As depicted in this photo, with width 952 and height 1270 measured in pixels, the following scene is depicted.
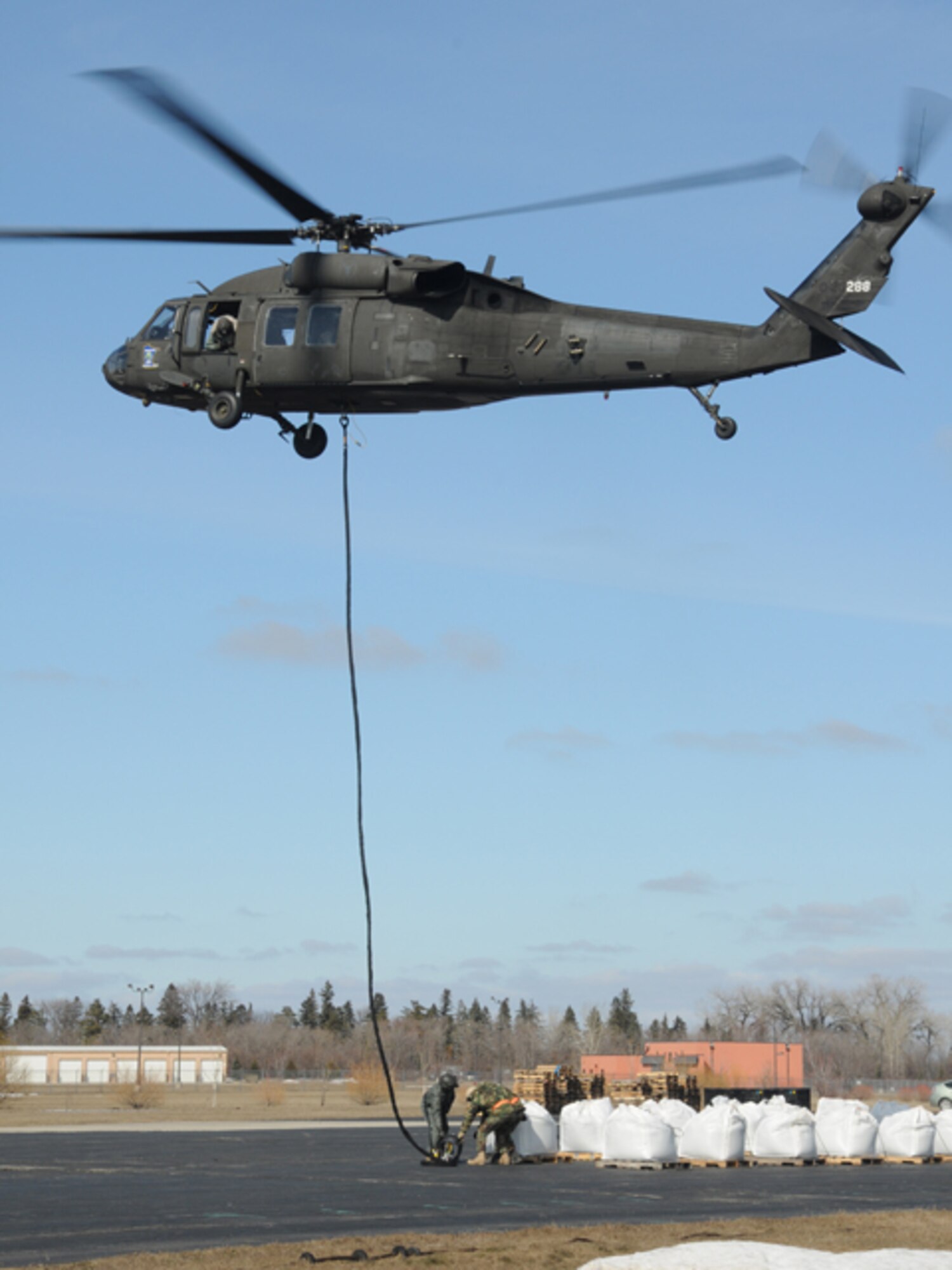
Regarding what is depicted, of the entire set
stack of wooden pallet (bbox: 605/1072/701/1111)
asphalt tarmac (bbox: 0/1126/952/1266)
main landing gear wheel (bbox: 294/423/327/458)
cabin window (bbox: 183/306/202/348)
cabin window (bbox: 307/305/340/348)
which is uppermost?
cabin window (bbox: 183/306/202/348)

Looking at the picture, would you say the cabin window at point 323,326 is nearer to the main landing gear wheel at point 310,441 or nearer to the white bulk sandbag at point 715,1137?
the main landing gear wheel at point 310,441

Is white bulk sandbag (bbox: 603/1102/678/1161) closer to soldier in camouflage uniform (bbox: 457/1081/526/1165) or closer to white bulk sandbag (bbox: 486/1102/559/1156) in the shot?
white bulk sandbag (bbox: 486/1102/559/1156)

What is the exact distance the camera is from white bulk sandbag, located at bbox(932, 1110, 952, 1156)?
31.0 m

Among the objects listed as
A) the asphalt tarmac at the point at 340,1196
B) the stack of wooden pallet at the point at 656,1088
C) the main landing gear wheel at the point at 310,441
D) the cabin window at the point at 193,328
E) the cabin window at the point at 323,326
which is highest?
the cabin window at the point at 193,328

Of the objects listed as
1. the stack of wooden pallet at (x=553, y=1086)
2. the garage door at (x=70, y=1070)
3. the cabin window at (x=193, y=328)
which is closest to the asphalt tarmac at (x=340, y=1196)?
the stack of wooden pallet at (x=553, y=1086)

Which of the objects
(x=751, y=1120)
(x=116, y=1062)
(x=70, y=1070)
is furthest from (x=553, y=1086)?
(x=70, y=1070)

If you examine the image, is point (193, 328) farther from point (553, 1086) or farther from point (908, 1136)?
point (553, 1086)

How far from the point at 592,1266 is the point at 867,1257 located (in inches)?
87.7

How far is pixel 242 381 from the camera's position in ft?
65.9

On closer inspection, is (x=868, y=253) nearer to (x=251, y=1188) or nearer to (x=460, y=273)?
(x=460, y=273)

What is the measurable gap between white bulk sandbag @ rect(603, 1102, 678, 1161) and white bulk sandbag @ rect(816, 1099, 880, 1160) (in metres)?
3.67

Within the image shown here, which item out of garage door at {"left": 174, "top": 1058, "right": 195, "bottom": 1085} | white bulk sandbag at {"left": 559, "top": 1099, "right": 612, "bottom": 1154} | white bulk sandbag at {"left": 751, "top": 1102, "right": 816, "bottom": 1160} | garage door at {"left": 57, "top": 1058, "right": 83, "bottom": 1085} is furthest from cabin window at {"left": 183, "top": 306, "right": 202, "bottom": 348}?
garage door at {"left": 57, "top": 1058, "right": 83, "bottom": 1085}

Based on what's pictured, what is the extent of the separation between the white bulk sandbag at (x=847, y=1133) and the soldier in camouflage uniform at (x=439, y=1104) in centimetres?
748

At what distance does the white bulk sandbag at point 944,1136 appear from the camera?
31031 mm
